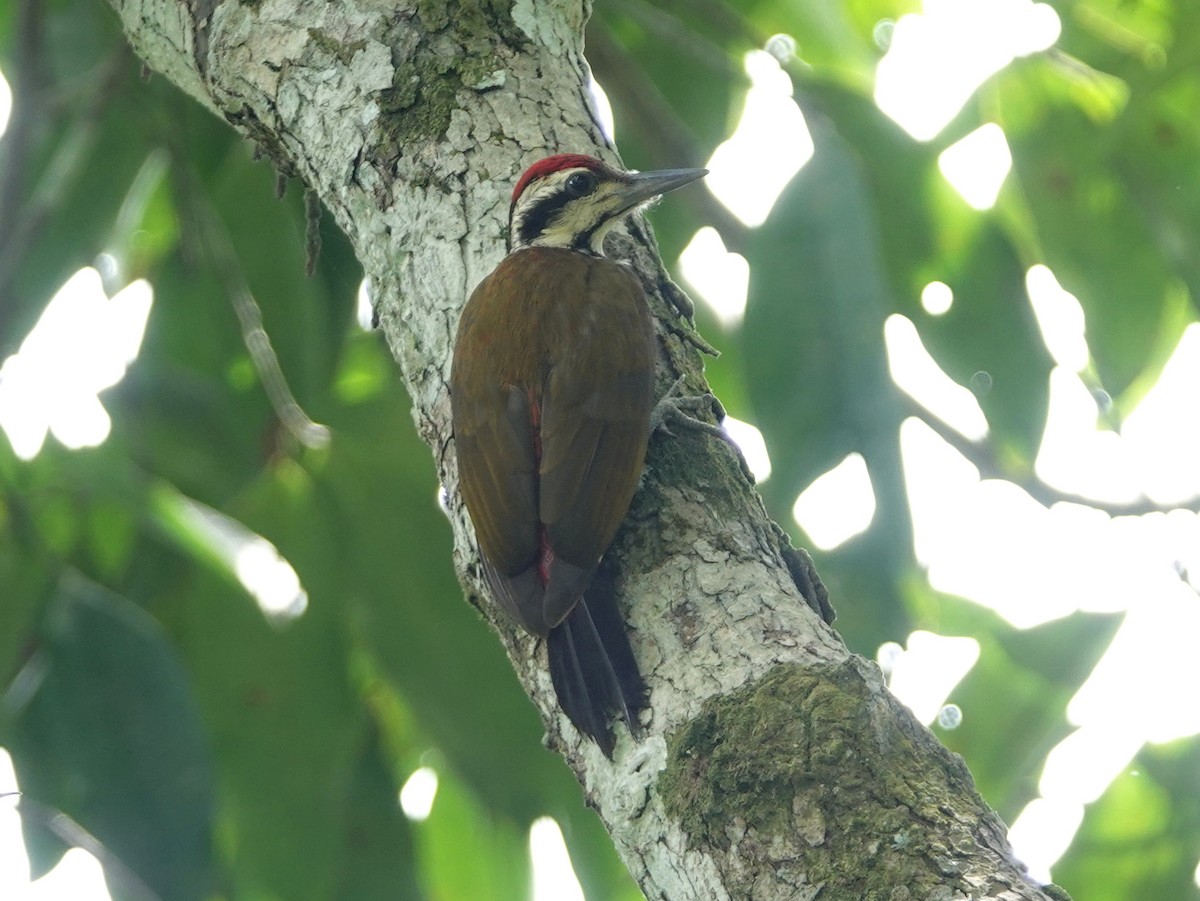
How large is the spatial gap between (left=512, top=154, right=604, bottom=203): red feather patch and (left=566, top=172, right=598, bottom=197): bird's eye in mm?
31

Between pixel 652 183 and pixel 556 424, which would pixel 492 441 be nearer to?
pixel 556 424

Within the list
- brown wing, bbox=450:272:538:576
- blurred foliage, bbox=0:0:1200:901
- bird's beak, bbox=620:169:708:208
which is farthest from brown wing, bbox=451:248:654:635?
blurred foliage, bbox=0:0:1200:901

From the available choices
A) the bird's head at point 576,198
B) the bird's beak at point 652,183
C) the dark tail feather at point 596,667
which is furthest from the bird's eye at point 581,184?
the dark tail feather at point 596,667

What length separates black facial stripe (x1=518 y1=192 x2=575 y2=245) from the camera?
3.00 metres

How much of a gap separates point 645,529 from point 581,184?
0.95m

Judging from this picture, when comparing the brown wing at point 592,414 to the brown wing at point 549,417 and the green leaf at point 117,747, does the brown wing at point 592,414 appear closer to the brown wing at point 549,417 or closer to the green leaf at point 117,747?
the brown wing at point 549,417

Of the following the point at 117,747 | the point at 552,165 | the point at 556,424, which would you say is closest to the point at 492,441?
the point at 556,424

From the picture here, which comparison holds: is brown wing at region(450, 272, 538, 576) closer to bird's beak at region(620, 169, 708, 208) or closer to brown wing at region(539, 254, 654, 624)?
brown wing at region(539, 254, 654, 624)

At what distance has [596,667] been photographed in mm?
2084

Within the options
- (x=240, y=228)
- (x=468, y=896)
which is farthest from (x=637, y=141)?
(x=468, y=896)

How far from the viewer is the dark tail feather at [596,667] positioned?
206cm

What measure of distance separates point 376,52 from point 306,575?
5.10ft

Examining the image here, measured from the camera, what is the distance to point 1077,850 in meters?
3.55

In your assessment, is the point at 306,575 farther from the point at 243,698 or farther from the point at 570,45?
the point at 570,45
